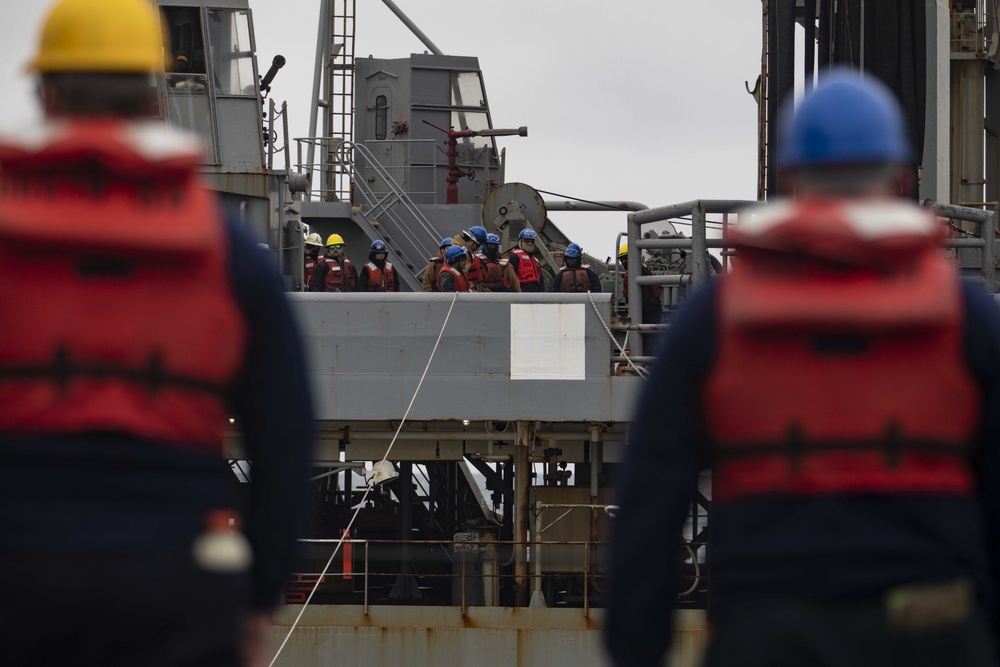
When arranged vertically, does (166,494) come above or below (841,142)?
below

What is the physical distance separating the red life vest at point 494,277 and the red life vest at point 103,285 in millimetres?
13682

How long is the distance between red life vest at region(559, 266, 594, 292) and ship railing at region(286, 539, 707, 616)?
2.51 metres

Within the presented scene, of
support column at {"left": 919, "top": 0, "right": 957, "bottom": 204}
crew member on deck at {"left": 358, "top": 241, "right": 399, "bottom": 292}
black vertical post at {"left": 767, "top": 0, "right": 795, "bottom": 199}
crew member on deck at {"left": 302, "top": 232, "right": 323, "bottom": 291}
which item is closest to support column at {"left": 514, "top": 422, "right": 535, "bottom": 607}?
crew member on deck at {"left": 358, "top": 241, "right": 399, "bottom": 292}

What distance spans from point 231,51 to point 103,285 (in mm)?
15969

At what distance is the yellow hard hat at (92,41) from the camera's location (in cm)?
266

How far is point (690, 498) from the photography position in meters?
2.88

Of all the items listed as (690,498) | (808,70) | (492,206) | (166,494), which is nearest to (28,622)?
(166,494)

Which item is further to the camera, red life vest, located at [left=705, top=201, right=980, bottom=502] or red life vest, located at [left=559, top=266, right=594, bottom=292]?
red life vest, located at [left=559, top=266, right=594, bottom=292]

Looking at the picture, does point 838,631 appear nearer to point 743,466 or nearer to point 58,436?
point 743,466

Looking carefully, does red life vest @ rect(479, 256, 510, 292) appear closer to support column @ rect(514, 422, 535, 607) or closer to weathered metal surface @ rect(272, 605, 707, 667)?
support column @ rect(514, 422, 535, 607)

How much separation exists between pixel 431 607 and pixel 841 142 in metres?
11.7

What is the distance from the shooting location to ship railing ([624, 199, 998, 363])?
13047 millimetres

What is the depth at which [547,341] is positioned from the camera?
14.1 meters

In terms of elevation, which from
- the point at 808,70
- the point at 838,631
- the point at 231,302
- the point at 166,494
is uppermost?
the point at 808,70
